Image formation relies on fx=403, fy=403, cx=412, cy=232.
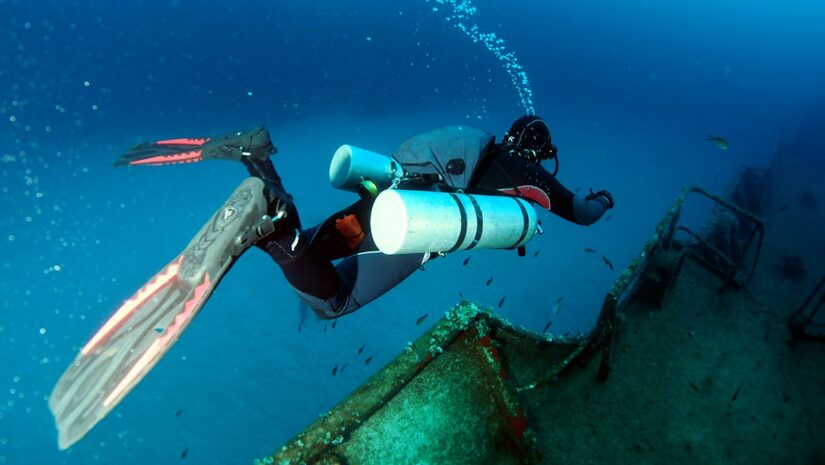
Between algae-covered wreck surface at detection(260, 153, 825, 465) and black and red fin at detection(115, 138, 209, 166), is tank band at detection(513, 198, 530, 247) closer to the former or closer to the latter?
algae-covered wreck surface at detection(260, 153, 825, 465)

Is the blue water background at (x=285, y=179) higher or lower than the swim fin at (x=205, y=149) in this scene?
lower

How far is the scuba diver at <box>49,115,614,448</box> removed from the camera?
257 centimetres

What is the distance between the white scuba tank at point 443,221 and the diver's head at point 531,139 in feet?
3.49

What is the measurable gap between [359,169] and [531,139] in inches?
78.1

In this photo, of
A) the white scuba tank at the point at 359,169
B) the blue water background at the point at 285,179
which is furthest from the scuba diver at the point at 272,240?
the blue water background at the point at 285,179

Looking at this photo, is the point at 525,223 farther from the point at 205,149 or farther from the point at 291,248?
the point at 205,149

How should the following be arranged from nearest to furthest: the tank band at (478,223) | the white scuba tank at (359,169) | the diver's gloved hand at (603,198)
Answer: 1. the tank band at (478,223)
2. the white scuba tank at (359,169)
3. the diver's gloved hand at (603,198)

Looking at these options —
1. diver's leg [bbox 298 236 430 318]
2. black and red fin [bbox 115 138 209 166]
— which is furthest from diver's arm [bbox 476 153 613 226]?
black and red fin [bbox 115 138 209 166]

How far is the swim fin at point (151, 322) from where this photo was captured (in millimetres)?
2459

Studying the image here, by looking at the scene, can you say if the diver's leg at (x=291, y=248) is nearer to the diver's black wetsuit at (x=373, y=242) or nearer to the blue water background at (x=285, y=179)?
the diver's black wetsuit at (x=373, y=242)

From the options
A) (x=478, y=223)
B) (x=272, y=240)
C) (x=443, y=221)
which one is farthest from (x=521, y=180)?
(x=272, y=240)

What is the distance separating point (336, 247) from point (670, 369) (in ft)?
13.7

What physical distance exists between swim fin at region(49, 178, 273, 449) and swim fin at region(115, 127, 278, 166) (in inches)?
22.9

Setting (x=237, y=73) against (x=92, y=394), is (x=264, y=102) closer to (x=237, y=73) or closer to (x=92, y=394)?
(x=237, y=73)
